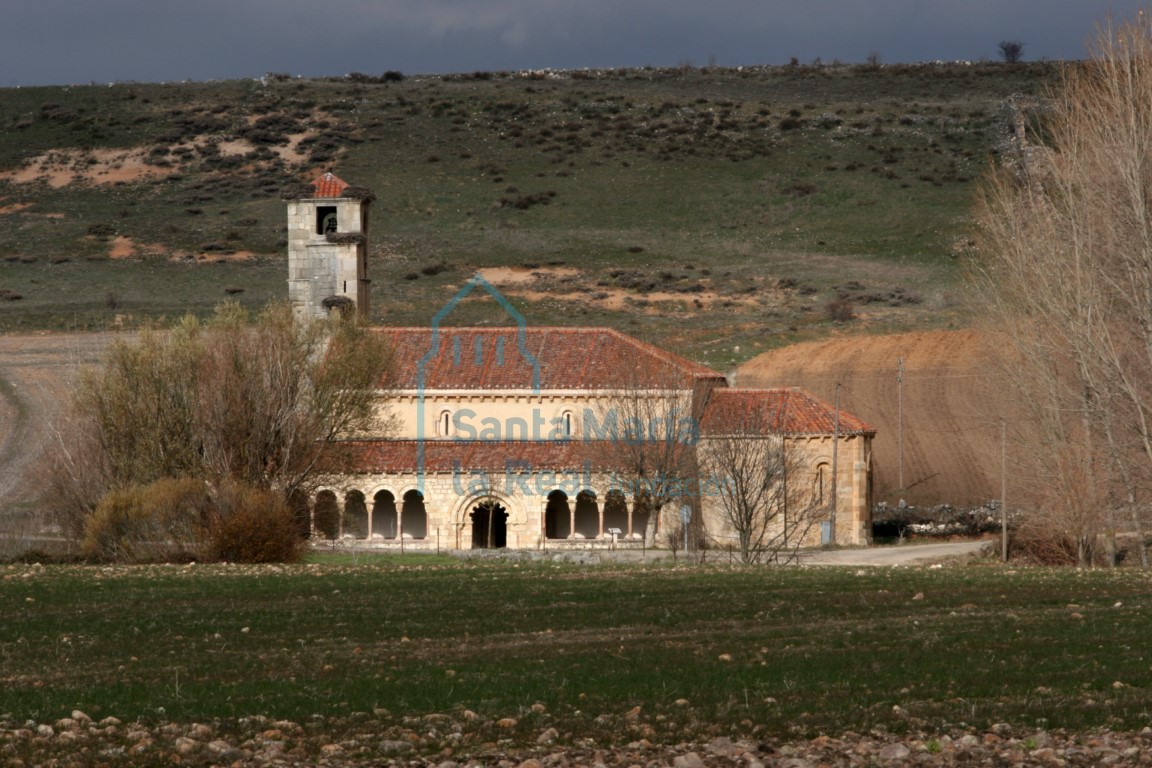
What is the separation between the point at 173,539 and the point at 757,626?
67.1ft

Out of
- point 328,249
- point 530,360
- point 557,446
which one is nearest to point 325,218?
point 328,249

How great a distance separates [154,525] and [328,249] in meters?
19.9

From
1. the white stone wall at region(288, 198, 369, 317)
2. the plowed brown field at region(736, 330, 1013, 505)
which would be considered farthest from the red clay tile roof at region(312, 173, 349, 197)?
the plowed brown field at region(736, 330, 1013, 505)

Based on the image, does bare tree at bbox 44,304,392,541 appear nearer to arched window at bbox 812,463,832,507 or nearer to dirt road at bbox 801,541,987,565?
dirt road at bbox 801,541,987,565

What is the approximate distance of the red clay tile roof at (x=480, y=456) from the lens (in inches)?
2039

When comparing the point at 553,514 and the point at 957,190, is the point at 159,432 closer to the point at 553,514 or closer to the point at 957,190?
the point at 553,514

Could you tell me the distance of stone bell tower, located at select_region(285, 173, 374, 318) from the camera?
56625 mm

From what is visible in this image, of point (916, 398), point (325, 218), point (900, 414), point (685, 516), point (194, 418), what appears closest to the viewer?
point (194, 418)

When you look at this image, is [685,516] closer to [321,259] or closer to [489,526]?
[489,526]

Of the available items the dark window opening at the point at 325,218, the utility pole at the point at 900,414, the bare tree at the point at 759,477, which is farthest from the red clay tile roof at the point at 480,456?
the utility pole at the point at 900,414

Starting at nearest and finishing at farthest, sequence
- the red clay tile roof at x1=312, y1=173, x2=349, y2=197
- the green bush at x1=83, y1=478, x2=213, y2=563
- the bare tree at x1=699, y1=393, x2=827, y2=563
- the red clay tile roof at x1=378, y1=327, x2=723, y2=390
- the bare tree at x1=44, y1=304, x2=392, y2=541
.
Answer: the green bush at x1=83, y1=478, x2=213, y2=563
the bare tree at x1=44, y1=304, x2=392, y2=541
the bare tree at x1=699, y1=393, x2=827, y2=563
the red clay tile roof at x1=378, y1=327, x2=723, y2=390
the red clay tile roof at x1=312, y1=173, x2=349, y2=197

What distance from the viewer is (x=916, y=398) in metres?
68.1

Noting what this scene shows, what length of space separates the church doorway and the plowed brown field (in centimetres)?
1468

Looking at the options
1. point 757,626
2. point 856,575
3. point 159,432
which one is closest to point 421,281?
point 159,432
